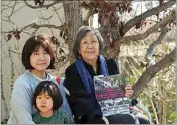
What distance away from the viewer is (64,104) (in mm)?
2178

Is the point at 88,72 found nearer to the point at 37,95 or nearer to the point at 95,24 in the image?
the point at 37,95

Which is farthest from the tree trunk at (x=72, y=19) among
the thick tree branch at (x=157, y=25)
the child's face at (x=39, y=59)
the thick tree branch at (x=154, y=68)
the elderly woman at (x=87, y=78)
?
the child's face at (x=39, y=59)

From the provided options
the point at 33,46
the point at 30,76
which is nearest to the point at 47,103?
the point at 30,76

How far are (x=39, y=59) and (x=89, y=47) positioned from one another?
0.31 meters

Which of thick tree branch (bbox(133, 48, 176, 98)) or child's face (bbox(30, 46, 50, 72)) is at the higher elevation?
child's face (bbox(30, 46, 50, 72))

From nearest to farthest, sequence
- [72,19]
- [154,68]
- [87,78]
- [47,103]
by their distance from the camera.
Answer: [47,103] → [87,78] → [72,19] → [154,68]

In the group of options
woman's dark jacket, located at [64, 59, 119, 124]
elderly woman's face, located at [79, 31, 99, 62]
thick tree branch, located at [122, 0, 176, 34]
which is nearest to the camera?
woman's dark jacket, located at [64, 59, 119, 124]

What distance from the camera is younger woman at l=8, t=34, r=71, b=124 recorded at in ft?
6.68

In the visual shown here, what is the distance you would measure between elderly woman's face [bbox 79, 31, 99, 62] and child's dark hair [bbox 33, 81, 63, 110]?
0.94 ft

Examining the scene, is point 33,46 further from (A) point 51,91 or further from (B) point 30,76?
(A) point 51,91

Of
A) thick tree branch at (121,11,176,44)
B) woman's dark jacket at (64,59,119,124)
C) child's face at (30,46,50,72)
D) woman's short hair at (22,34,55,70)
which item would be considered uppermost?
thick tree branch at (121,11,176,44)

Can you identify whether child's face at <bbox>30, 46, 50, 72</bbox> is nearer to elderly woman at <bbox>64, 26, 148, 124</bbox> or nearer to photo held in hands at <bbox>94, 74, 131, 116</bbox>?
elderly woman at <bbox>64, 26, 148, 124</bbox>

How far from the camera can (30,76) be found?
7.10ft

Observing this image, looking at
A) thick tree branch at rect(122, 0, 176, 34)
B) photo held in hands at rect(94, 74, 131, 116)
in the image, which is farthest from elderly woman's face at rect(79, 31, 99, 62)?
thick tree branch at rect(122, 0, 176, 34)
